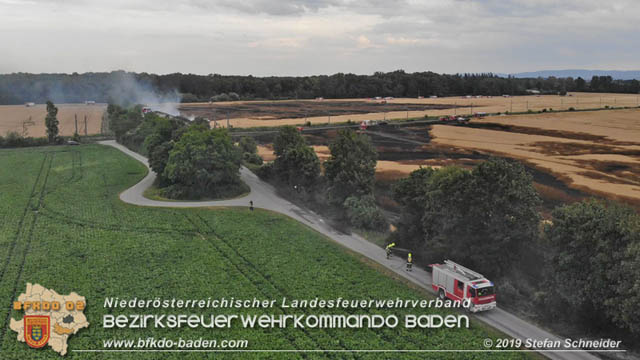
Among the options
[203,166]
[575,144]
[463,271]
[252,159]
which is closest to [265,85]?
[252,159]

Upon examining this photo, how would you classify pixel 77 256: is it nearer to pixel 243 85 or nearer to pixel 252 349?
pixel 252 349

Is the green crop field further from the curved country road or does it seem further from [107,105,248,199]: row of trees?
[107,105,248,199]: row of trees

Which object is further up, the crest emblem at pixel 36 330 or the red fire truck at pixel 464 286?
the red fire truck at pixel 464 286

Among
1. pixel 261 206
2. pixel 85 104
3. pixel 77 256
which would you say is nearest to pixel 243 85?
pixel 85 104

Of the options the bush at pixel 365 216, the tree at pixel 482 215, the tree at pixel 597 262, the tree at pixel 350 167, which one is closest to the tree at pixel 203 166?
the tree at pixel 350 167

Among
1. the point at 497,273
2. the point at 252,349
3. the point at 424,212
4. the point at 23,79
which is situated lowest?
the point at 252,349

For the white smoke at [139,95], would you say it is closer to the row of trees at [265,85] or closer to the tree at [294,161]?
the row of trees at [265,85]
